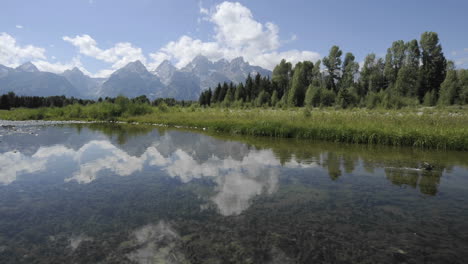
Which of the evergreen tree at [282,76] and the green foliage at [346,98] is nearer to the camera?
the green foliage at [346,98]

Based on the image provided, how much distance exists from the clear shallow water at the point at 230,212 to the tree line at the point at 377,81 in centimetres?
3439

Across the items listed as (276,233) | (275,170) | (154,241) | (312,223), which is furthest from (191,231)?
(275,170)

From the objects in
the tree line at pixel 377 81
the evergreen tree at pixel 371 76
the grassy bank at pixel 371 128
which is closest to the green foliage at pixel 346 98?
the tree line at pixel 377 81

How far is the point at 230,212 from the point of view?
5.07 meters

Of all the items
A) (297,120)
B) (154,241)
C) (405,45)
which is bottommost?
(154,241)

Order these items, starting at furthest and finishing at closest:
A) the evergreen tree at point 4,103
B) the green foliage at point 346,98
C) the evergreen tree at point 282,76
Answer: the evergreen tree at point 4,103 → the evergreen tree at point 282,76 → the green foliage at point 346,98

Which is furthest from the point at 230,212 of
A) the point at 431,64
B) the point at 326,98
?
the point at 431,64

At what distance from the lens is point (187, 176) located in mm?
7891

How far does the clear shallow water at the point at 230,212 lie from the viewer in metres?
3.63

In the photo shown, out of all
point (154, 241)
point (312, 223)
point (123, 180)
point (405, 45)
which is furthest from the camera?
point (405, 45)

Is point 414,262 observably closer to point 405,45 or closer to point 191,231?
point 191,231

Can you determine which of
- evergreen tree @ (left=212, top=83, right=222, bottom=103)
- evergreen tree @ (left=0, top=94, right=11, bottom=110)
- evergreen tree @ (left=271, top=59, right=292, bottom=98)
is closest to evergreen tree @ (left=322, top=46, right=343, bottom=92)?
evergreen tree @ (left=271, top=59, right=292, bottom=98)

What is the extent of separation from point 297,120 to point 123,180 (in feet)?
55.1

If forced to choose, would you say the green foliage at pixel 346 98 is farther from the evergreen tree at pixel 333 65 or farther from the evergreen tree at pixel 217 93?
the evergreen tree at pixel 217 93
